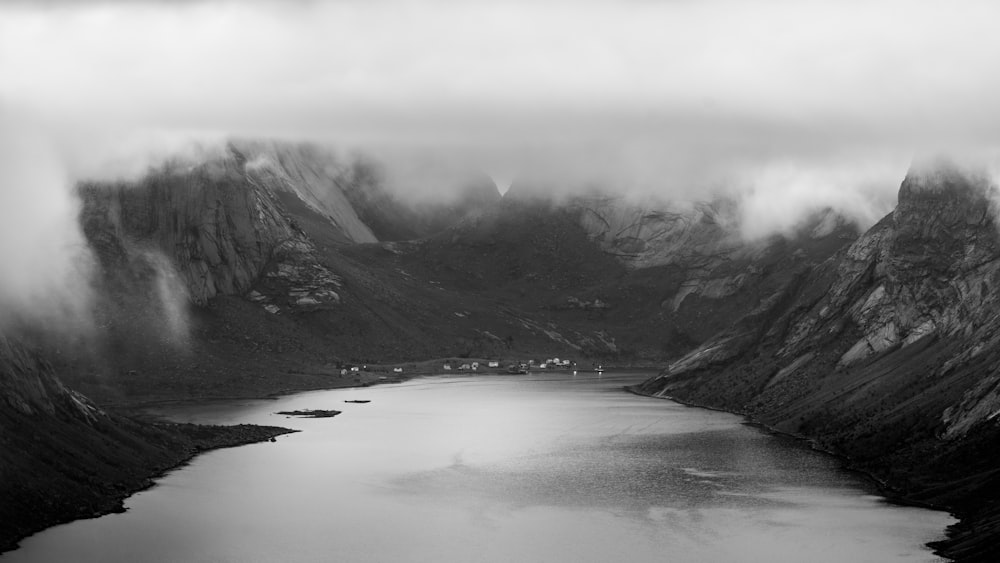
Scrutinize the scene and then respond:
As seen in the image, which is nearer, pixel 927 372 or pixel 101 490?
pixel 101 490

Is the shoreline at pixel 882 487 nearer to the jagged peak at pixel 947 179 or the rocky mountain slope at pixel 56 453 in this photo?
the jagged peak at pixel 947 179

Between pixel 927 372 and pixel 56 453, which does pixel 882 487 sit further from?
pixel 56 453

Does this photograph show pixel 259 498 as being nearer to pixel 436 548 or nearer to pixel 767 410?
pixel 436 548

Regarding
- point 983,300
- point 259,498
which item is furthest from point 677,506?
point 983,300

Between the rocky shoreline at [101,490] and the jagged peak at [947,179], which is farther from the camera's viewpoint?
the jagged peak at [947,179]

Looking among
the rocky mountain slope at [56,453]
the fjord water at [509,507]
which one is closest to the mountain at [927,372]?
the fjord water at [509,507]

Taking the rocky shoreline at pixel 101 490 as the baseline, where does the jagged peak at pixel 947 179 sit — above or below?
above

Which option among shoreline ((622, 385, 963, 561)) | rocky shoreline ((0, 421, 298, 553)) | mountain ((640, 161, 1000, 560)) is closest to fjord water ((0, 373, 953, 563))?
shoreline ((622, 385, 963, 561))

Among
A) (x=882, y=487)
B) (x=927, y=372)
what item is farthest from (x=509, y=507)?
(x=927, y=372)
